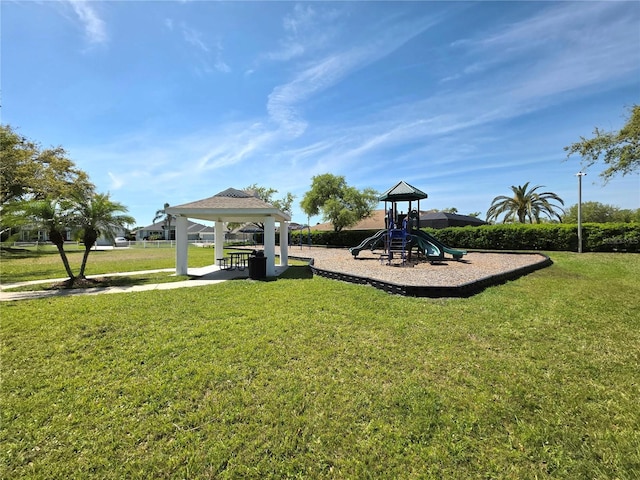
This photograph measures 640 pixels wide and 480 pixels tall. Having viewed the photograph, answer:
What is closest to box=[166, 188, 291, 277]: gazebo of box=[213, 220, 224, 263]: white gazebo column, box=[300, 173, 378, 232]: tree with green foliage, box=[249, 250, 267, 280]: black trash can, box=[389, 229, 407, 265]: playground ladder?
box=[249, 250, 267, 280]: black trash can

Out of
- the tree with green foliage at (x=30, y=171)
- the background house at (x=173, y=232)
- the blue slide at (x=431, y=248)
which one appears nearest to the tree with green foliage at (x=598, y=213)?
the blue slide at (x=431, y=248)

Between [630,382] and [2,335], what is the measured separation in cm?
933

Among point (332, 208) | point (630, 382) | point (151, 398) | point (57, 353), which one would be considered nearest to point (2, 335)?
point (57, 353)

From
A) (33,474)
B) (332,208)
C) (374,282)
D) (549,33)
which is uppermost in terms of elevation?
(549,33)

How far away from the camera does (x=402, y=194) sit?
51.4ft

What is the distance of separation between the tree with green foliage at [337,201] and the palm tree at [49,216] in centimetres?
2651

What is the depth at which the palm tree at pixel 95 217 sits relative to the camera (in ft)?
32.9

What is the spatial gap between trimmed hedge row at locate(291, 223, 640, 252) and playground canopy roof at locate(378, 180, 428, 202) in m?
10.7

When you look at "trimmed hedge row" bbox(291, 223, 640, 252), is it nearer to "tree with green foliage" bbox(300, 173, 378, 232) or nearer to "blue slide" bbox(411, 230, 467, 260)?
"blue slide" bbox(411, 230, 467, 260)

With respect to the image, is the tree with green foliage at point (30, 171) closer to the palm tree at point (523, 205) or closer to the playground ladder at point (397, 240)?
the playground ladder at point (397, 240)

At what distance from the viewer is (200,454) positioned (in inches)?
97.0

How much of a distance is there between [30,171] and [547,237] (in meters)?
35.0

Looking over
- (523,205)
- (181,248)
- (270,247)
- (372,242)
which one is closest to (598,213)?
(523,205)

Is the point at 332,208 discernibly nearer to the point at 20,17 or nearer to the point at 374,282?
the point at 374,282
